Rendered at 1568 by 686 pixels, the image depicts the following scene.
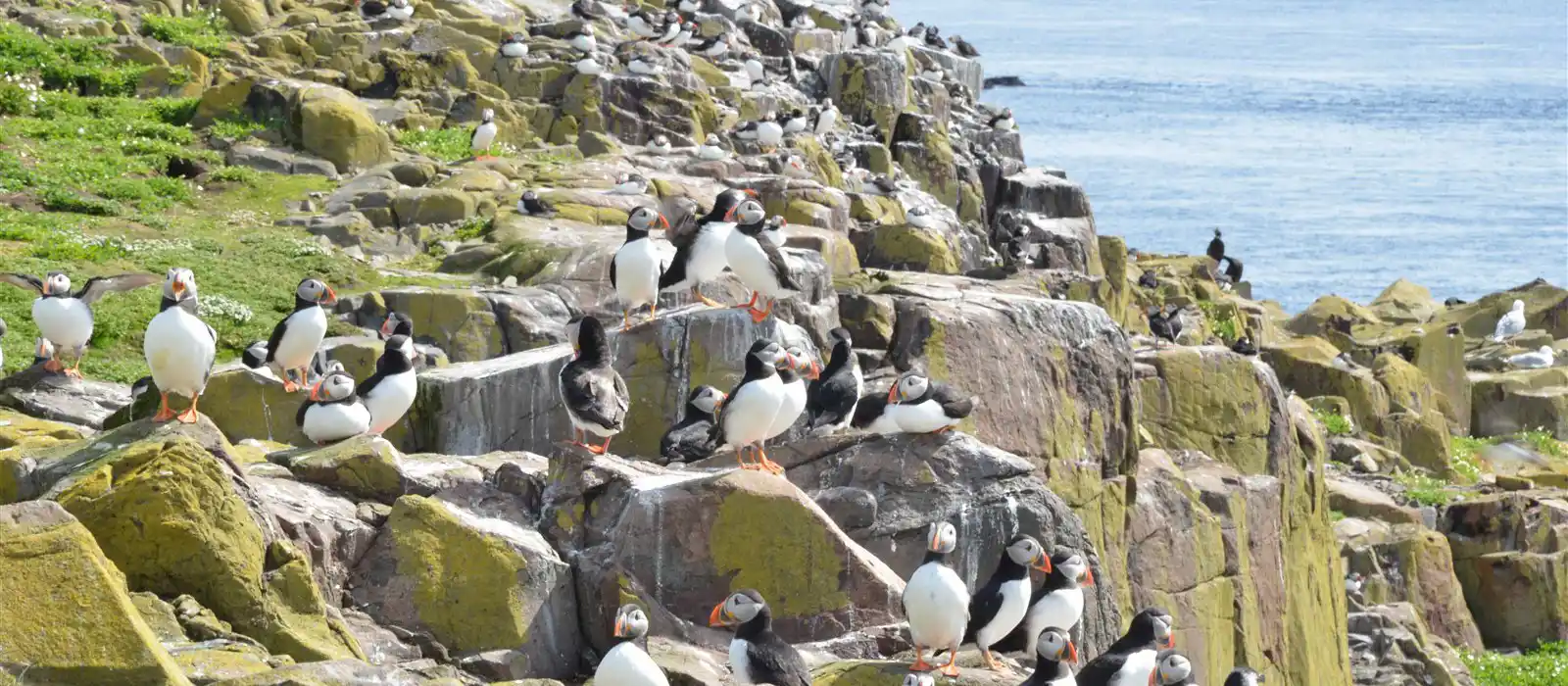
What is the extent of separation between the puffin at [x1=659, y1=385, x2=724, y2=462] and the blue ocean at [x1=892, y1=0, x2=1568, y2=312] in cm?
4346

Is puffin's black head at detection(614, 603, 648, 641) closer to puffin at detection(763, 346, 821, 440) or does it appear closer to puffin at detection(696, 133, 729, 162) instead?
puffin at detection(763, 346, 821, 440)

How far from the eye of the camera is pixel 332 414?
13.2 m

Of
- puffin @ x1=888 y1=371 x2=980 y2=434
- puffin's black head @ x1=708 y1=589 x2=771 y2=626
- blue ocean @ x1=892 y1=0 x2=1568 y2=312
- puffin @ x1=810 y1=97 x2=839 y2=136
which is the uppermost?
puffin @ x1=888 y1=371 x2=980 y2=434

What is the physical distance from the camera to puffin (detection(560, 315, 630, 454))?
1289 cm

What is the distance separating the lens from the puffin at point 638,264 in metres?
15.4

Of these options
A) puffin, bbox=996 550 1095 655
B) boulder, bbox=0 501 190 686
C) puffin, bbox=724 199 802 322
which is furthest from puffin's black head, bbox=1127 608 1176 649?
boulder, bbox=0 501 190 686

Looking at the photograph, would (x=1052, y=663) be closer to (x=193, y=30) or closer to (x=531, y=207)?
(x=531, y=207)

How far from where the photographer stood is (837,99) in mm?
43094

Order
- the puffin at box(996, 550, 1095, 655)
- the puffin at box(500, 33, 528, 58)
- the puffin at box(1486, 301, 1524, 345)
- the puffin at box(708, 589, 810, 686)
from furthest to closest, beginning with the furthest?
the puffin at box(1486, 301, 1524, 345)
the puffin at box(500, 33, 528, 58)
the puffin at box(996, 550, 1095, 655)
the puffin at box(708, 589, 810, 686)

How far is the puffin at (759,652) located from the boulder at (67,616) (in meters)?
3.25

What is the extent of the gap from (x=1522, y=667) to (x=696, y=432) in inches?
605

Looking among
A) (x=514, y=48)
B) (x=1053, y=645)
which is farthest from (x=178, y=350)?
(x=514, y=48)

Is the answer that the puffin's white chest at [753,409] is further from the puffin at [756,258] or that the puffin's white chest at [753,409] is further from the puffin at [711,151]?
the puffin at [711,151]

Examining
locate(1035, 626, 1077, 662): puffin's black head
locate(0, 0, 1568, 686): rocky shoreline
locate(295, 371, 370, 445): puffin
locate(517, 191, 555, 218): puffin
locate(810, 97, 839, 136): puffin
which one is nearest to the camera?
locate(0, 0, 1568, 686): rocky shoreline
